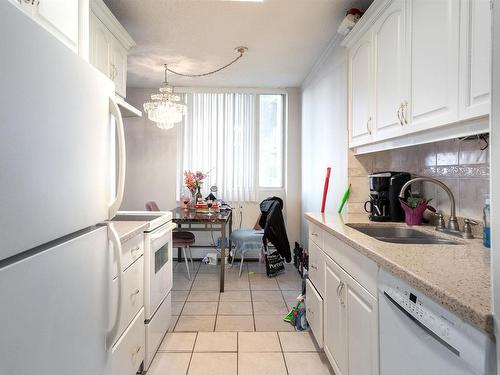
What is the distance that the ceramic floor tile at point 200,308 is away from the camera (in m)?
2.67

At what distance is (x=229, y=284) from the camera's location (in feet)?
11.1

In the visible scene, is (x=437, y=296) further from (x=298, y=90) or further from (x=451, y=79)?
(x=298, y=90)

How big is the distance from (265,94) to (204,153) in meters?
1.28

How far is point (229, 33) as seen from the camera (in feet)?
8.69

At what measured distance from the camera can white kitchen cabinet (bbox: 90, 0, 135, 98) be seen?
77.2 inches

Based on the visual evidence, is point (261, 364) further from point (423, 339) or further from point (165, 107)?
point (165, 107)

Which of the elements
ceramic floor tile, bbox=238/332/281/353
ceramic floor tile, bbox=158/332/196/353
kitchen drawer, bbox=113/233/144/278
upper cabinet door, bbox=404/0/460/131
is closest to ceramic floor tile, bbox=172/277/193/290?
ceramic floor tile, bbox=158/332/196/353

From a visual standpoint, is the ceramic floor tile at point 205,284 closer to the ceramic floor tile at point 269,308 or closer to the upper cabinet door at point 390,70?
the ceramic floor tile at point 269,308

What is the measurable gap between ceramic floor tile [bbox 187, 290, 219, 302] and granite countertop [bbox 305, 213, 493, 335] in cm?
195

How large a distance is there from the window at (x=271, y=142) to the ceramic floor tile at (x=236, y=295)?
70.3 inches

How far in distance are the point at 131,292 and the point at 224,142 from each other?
3.10 metres

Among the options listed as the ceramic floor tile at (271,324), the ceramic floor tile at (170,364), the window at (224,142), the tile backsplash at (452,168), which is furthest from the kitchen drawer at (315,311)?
the window at (224,142)

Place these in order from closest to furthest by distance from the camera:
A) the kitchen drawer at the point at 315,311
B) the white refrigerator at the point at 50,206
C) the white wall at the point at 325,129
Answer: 1. the white refrigerator at the point at 50,206
2. the kitchen drawer at the point at 315,311
3. the white wall at the point at 325,129

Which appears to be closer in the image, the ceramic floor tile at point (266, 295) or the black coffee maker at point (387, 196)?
the black coffee maker at point (387, 196)
